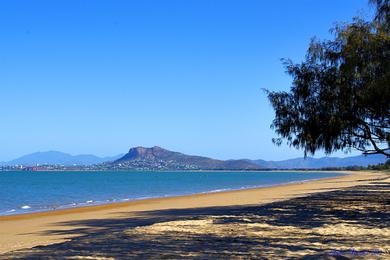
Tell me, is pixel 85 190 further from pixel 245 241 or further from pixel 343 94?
pixel 245 241

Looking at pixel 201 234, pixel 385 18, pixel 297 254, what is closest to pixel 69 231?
pixel 201 234

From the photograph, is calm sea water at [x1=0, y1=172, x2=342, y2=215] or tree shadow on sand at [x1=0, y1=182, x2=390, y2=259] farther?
calm sea water at [x1=0, y1=172, x2=342, y2=215]

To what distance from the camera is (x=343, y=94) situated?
16.1 m

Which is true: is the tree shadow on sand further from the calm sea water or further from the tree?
the calm sea water

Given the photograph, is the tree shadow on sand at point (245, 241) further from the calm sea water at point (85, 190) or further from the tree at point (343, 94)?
the calm sea water at point (85, 190)

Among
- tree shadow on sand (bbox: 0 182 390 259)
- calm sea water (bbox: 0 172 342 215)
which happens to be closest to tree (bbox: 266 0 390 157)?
tree shadow on sand (bbox: 0 182 390 259)

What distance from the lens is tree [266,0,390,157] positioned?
13570 mm

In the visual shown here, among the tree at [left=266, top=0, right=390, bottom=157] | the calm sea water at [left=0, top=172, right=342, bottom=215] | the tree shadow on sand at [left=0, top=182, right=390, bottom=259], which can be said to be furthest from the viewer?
the calm sea water at [left=0, top=172, right=342, bottom=215]

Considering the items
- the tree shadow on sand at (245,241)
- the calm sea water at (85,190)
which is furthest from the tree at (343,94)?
the calm sea water at (85,190)

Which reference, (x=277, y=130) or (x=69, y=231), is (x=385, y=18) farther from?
(x=69, y=231)

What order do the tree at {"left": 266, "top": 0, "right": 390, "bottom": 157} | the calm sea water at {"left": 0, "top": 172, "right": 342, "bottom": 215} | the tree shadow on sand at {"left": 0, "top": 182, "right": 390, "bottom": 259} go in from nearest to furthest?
the tree shadow on sand at {"left": 0, "top": 182, "right": 390, "bottom": 259}
the tree at {"left": 266, "top": 0, "right": 390, "bottom": 157}
the calm sea water at {"left": 0, "top": 172, "right": 342, "bottom": 215}

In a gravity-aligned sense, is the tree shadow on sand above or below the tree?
below

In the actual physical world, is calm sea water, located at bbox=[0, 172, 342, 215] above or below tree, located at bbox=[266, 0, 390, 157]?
below

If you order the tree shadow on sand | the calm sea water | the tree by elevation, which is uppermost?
the tree
